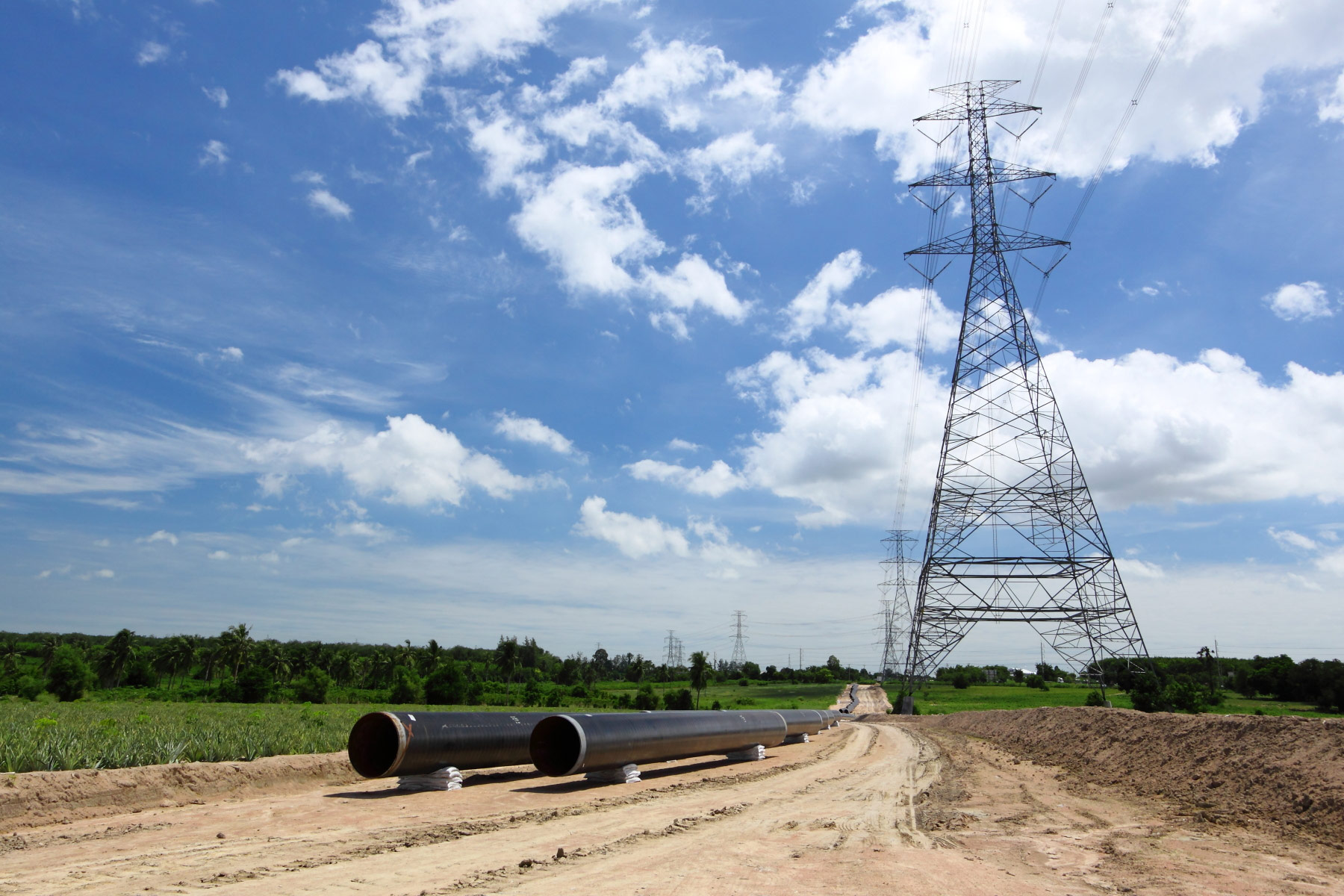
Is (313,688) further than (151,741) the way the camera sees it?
Yes

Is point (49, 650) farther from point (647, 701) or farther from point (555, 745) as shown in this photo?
point (555, 745)

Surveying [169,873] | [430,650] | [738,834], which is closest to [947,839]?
[738,834]

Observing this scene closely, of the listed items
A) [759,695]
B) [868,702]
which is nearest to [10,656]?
[759,695]

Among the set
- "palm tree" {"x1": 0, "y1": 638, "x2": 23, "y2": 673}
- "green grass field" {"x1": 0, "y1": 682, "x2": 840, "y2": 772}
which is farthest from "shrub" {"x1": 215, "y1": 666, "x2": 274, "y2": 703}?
"green grass field" {"x1": 0, "y1": 682, "x2": 840, "y2": 772}

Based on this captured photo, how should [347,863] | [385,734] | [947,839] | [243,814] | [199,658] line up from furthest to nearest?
1. [199,658]
2. [385,734]
3. [243,814]
4. [947,839]
5. [347,863]

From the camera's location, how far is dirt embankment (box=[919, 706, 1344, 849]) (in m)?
14.1

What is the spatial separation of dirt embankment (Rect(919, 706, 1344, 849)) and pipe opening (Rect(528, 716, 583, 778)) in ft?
44.3

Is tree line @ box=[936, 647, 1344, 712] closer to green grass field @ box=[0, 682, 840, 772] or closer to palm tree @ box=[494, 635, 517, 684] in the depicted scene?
green grass field @ box=[0, 682, 840, 772]

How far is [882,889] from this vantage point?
9039 mm

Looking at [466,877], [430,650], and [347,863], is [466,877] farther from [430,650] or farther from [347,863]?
[430,650]

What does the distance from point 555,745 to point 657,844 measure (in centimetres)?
797

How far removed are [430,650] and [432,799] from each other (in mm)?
115303

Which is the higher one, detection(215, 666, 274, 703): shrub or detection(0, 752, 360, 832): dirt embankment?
detection(0, 752, 360, 832): dirt embankment

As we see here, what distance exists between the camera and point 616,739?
18.8 meters
